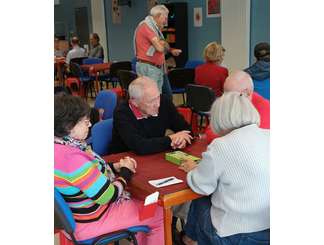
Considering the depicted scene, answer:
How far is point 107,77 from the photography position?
321 inches

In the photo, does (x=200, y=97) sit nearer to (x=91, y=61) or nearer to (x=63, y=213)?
(x=63, y=213)

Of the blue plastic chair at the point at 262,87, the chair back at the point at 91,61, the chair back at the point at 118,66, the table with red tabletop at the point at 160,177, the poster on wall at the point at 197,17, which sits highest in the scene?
the poster on wall at the point at 197,17

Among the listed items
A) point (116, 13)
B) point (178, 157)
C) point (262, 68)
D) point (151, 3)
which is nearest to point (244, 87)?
point (178, 157)

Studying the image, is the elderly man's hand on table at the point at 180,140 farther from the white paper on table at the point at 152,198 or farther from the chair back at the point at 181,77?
the chair back at the point at 181,77

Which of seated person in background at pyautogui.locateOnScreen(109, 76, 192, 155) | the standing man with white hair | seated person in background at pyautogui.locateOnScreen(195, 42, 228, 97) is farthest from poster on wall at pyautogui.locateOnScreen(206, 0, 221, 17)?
seated person in background at pyautogui.locateOnScreen(109, 76, 192, 155)

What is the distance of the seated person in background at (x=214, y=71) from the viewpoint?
4703 millimetres

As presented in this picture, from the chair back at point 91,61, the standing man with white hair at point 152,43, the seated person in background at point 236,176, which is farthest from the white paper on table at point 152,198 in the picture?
the chair back at point 91,61

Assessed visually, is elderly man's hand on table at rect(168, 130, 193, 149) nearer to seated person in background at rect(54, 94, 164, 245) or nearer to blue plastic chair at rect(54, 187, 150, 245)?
seated person in background at rect(54, 94, 164, 245)

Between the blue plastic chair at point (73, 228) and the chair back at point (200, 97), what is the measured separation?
2363 millimetres

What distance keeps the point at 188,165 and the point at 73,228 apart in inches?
24.5

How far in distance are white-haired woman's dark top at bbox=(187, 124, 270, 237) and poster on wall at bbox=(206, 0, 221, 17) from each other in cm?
622

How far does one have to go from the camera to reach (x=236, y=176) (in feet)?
5.65

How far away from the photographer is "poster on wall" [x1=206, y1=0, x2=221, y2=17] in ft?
24.9
